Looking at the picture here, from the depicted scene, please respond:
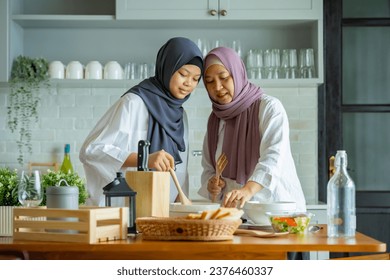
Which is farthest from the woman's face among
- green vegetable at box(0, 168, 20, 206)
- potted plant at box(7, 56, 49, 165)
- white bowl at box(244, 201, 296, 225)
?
potted plant at box(7, 56, 49, 165)

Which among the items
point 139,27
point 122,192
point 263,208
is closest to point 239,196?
point 263,208

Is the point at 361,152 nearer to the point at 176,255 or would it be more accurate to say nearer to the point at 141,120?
the point at 141,120

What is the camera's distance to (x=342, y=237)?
248 cm

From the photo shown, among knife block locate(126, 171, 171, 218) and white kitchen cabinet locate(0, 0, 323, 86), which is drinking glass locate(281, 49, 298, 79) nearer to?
white kitchen cabinet locate(0, 0, 323, 86)

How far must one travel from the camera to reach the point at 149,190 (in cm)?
262

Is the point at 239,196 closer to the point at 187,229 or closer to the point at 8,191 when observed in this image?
the point at 187,229

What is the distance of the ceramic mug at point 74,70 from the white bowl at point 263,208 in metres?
2.88

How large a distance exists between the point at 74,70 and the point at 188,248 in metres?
3.40

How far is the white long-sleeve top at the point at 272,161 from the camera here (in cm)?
322

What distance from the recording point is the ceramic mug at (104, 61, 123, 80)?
5.47 meters

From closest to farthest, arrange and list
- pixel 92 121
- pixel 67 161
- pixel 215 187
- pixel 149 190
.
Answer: pixel 149 190 → pixel 215 187 → pixel 67 161 → pixel 92 121

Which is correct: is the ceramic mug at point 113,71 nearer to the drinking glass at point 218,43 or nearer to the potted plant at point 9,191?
the drinking glass at point 218,43

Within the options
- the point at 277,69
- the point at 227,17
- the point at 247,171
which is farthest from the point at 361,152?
the point at 247,171

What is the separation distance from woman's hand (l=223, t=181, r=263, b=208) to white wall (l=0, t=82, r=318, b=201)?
249cm
